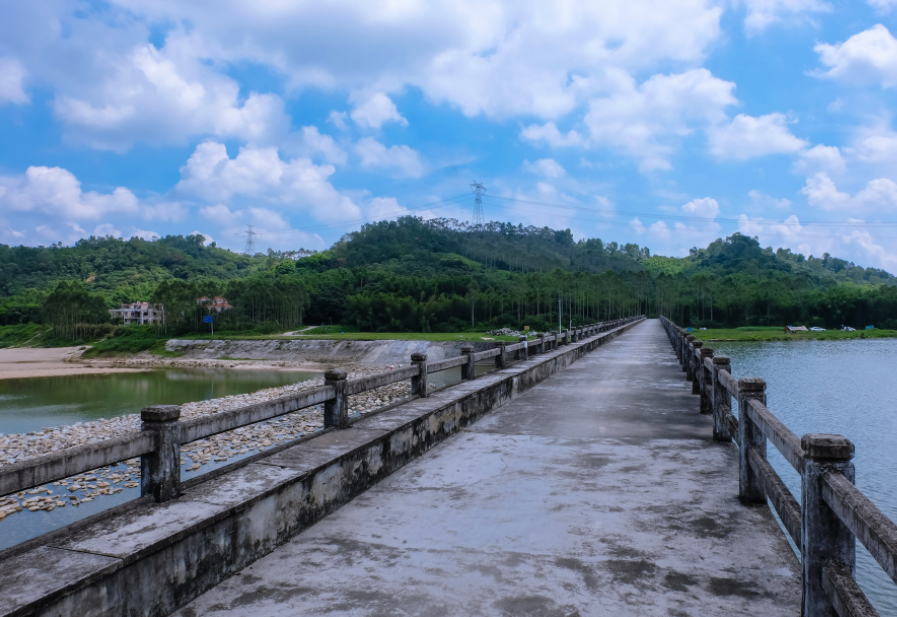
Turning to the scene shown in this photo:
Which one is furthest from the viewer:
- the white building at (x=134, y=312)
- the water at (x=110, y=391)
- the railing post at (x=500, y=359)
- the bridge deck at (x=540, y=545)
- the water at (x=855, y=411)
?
the white building at (x=134, y=312)

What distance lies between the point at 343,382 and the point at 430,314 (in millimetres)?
77370

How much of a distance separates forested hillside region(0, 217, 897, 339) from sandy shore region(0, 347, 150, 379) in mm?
14273

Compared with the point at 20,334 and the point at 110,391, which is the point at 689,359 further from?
the point at 20,334

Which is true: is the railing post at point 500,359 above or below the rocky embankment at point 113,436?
above

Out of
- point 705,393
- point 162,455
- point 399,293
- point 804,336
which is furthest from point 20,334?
point 804,336

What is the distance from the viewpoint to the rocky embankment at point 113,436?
1257 centimetres

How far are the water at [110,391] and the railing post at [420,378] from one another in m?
14.9

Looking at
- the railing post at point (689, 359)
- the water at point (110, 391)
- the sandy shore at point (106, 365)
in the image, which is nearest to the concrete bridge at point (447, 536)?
the railing post at point (689, 359)

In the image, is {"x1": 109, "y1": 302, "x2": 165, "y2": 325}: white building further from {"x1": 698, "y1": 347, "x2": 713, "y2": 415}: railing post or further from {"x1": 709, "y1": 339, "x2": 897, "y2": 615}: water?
{"x1": 698, "y1": 347, "x2": 713, "y2": 415}: railing post

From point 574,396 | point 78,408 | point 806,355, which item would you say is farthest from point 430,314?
point 574,396

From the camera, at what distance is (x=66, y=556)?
2912 mm

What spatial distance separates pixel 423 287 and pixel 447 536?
8959 cm

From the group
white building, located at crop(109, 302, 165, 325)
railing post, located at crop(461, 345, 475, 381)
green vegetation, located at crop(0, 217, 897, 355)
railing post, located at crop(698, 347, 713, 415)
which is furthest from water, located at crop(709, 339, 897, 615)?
white building, located at crop(109, 302, 165, 325)

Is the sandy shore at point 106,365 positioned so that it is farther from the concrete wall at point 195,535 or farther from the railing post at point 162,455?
the railing post at point 162,455
